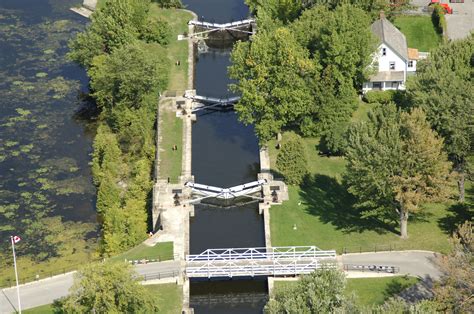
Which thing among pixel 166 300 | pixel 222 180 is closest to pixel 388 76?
pixel 222 180

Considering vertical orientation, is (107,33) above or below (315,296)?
above

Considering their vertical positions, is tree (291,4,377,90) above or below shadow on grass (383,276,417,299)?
above

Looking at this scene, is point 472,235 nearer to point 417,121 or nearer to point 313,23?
point 417,121

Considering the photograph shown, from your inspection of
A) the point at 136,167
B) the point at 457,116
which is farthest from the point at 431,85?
the point at 136,167

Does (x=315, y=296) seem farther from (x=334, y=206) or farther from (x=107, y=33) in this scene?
(x=107, y=33)

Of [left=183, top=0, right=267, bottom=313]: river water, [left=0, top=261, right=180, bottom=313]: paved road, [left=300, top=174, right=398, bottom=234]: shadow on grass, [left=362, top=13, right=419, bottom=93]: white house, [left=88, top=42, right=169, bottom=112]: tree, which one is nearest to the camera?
[left=0, top=261, right=180, bottom=313]: paved road

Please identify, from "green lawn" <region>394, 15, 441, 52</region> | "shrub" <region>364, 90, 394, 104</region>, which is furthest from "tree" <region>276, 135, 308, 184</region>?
"green lawn" <region>394, 15, 441, 52</region>

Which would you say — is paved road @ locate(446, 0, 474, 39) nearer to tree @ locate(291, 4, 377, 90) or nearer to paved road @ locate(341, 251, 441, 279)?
tree @ locate(291, 4, 377, 90)
